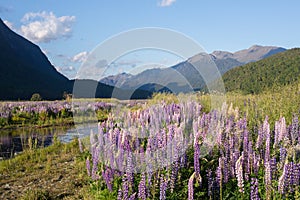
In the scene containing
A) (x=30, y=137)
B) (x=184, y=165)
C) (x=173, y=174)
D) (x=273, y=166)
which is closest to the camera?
(x=273, y=166)

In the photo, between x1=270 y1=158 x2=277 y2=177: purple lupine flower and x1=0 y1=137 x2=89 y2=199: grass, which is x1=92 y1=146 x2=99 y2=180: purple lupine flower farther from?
x1=270 y1=158 x2=277 y2=177: purple lupine flower

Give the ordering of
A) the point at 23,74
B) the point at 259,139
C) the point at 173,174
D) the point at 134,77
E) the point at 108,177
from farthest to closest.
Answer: the point at 23,74 < the point at 134,77 < the point at 259,139 < the point at 108,177 < the point at 173,174

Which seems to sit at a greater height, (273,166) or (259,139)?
(259,139)

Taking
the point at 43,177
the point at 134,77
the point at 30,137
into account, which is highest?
the point at 134,77

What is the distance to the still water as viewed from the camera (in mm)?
10219

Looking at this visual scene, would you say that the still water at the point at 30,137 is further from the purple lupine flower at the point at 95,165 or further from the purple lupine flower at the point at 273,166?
the purple lupine flower at the point at 273,166

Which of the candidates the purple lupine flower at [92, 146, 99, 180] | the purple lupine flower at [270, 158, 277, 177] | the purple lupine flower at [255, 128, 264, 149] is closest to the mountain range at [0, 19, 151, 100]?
the purple lupine flower at [92, 146, 99, 180]

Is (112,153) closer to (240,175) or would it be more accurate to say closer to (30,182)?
(240,175)

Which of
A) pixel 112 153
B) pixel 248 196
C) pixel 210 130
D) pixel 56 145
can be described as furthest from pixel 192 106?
pixel 56 145

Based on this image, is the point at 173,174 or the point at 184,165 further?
the point at 184,165

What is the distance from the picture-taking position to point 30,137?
10359 millimetres

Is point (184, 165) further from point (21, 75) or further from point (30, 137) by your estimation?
point (21, 75)

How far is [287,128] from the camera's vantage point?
4777 mm

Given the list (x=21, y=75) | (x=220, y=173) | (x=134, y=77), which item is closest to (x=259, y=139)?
(x=220, y=173)
